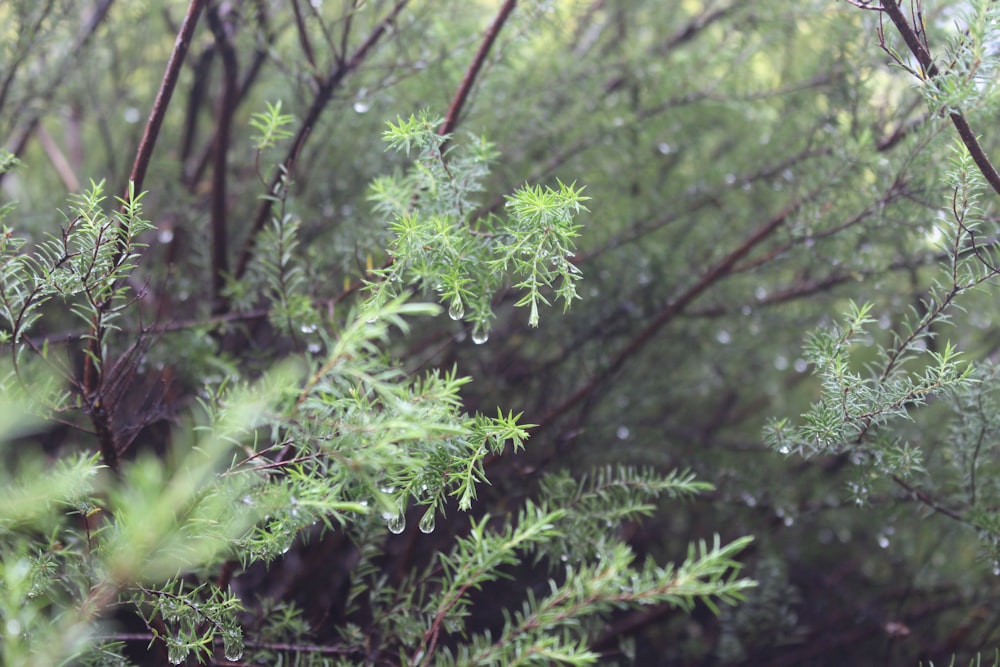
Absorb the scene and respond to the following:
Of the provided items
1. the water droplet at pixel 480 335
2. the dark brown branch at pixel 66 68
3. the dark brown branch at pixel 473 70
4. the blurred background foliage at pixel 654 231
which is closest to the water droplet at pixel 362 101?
the blurred background foliage at pixel 654 231

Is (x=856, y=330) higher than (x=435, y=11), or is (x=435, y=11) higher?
(x=435, y=11)

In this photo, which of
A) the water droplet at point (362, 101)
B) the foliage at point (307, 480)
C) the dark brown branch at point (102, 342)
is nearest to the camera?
the foliage at point (307, 480)

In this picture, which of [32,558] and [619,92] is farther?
[619,92]

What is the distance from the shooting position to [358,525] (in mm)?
587

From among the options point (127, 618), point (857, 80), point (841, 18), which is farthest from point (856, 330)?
point (127, 618)

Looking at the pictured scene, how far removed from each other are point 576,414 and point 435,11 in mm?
509

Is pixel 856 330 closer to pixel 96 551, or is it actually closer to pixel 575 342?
pixel 575 342

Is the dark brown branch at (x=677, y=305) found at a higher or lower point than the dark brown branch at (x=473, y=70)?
lower

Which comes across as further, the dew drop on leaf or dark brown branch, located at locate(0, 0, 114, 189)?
dark brown branch, located at locate(0, 0, 114, 189)

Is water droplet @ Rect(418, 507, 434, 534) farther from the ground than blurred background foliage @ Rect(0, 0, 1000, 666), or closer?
closer

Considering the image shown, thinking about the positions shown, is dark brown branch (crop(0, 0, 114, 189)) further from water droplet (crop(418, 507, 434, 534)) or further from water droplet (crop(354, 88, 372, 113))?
water droplet (crop(418, 507, 434, 534))

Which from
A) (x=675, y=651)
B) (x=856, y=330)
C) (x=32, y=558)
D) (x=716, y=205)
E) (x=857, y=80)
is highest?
(x=857, y=80)

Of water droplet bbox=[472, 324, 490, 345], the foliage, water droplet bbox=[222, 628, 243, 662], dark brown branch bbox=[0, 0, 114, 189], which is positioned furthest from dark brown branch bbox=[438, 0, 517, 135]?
dark brown branch bbox=[0, 0, 114, 189]

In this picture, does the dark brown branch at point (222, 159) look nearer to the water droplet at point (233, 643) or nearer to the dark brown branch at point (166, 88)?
the dark brown branch at point (166, 88)
